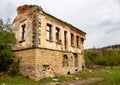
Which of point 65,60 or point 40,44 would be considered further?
point 65,60

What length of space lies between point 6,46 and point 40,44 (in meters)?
3.66

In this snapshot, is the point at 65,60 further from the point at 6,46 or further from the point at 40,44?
the point at 6,46

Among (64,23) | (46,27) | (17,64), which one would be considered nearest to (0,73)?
(17,64)

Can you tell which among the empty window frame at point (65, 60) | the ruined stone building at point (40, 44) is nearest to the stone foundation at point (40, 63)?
the ruined stone building at point (40, 44)

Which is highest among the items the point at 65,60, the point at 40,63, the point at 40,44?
the point at 40,44

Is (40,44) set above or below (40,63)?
above

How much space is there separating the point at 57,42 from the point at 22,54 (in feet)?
14.0

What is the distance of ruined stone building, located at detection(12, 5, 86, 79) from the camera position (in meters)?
18.9

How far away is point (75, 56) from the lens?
27828 millimetres

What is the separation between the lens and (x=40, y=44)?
19109mm

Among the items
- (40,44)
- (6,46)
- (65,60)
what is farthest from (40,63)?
(65,60)

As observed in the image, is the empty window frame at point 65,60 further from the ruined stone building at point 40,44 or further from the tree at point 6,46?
the tree at point 6,46

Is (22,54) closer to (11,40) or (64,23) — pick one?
(11,40)

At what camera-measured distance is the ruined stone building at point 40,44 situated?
61.9 feet
